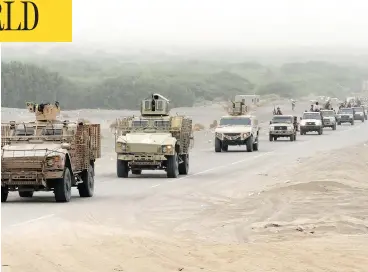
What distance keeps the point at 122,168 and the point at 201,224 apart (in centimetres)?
1344

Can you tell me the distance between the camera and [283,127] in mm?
64625

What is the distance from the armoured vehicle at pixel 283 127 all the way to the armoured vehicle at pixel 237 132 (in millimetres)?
12509

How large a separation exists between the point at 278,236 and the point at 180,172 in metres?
17.3

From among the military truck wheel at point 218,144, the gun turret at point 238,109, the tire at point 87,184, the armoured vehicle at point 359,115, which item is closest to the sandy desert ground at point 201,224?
the tire at point 87,184

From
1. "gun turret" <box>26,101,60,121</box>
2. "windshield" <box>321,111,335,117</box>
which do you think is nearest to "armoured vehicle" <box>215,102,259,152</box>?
"gun turret" <box>26,101,60,121</box>

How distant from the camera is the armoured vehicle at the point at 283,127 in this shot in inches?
2539

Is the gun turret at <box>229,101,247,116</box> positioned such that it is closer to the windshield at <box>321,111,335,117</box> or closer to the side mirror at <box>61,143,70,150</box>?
the side mirror at <box>61,143,70,150</box>

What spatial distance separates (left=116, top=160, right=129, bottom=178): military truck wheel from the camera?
3225cm

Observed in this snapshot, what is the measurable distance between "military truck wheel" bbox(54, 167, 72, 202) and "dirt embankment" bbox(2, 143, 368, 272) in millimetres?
3262

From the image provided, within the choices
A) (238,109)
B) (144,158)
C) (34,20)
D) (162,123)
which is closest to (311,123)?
(238,109)

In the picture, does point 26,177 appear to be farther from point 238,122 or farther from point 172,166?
point 238,122

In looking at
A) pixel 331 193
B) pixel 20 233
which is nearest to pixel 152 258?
pixel 20 233

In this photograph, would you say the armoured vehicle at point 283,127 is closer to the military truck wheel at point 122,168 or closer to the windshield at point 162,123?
the windshield at point 162,123

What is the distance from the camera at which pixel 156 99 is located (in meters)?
34.4
